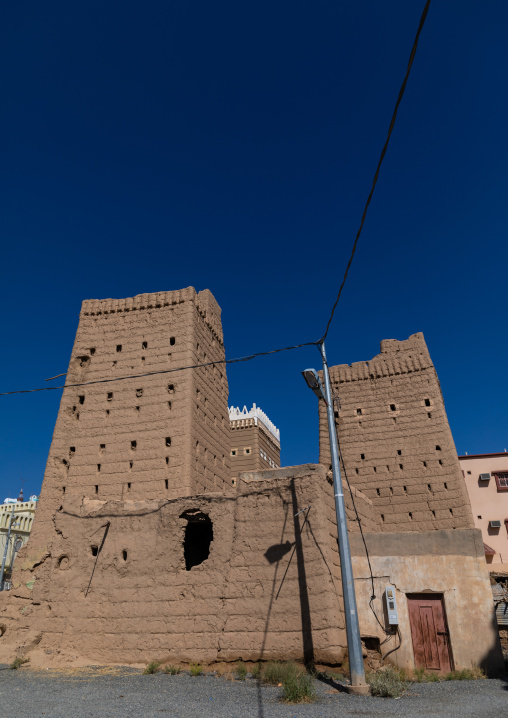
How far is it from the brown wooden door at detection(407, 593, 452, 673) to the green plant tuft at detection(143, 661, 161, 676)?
258 inches

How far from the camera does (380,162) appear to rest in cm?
Answer: 813

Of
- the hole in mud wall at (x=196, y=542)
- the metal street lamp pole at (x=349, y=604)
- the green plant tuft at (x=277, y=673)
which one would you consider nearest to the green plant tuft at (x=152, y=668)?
the green plant tuft at (x=277, y=673)

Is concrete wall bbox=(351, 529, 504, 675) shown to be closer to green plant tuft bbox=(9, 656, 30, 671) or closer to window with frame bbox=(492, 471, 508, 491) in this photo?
green plant tuft bbox=(9, 656, 30, 671)

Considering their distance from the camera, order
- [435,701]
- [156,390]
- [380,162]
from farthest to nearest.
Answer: [156,390], [435,701], [380,162]

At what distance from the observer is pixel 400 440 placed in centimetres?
2498

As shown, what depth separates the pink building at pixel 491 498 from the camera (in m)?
31.7

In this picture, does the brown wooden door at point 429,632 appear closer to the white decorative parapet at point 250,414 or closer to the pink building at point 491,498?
the pink building at point 491,498

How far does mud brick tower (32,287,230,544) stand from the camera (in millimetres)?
20547

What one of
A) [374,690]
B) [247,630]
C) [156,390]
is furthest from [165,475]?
[374,690]

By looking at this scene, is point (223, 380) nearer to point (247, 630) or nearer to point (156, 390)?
point (156, 390)

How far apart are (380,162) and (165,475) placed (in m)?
15.4

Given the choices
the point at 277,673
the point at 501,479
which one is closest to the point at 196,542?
the point at 277,673

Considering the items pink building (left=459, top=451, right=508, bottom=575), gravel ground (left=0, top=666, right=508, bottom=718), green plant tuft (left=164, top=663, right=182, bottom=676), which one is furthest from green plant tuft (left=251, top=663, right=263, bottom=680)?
pink building (left=459, top=451, right=508, bottom=575)

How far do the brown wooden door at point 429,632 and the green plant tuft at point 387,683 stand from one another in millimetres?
1128
